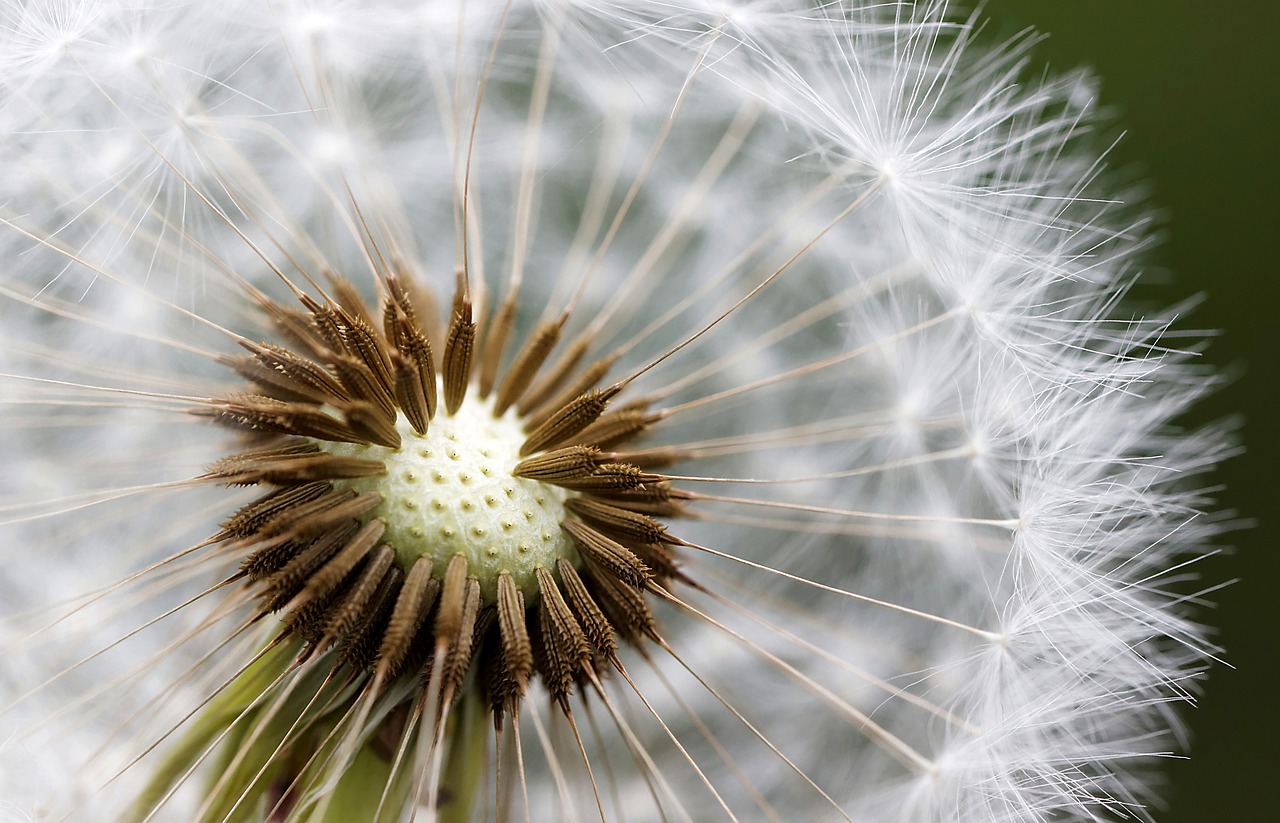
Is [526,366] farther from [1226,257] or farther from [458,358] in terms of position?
[1226,257]

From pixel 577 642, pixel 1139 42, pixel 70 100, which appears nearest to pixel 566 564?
pixel 577 642

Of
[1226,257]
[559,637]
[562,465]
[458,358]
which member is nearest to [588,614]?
[559,637]

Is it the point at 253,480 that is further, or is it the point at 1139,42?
the point at 1139,42

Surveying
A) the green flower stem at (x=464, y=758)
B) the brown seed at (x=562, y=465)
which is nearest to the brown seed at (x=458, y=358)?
Answer: the brown seed at (x=562, y=465)

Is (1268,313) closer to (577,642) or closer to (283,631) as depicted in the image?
(577,642)

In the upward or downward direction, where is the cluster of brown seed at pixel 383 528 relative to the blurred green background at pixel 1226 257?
downward

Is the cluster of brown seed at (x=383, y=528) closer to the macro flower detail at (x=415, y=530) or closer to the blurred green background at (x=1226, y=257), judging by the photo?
the macro flower detail at (x=415, y=530)
